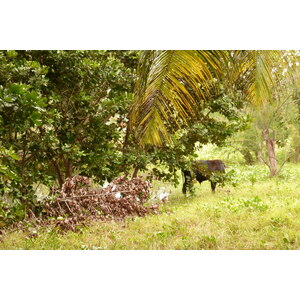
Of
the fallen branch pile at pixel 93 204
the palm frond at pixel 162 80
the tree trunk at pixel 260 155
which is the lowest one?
the fallen branch pile at pixel 93 204

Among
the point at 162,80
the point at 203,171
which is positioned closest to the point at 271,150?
the point at 203,171

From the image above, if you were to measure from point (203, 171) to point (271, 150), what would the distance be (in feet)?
3.66

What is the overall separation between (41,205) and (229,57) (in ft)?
8.76

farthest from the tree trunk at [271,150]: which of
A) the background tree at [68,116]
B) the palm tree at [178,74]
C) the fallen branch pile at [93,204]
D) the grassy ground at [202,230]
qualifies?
the background tree at [68,116]

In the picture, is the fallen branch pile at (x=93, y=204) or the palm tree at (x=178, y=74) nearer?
the palm tree at (x=178, y=74)

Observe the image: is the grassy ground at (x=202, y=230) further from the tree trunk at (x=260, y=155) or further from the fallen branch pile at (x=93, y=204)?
the tree trunk at (x=260, y=155)

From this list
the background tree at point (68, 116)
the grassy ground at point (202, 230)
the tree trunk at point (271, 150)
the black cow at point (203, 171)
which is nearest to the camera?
the grassy ground at point (202, 230)

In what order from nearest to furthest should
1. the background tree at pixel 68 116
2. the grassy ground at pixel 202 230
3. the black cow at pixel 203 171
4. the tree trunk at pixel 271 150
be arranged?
the grassy ground at pixel 202 230, the background tree at pixel 68 116, the tree trunk at pixel 271 150, the black cow at pixel 203 171

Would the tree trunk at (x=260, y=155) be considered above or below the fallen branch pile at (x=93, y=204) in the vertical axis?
above

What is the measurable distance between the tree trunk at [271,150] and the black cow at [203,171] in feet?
2.62

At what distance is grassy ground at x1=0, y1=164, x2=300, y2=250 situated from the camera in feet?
10.5

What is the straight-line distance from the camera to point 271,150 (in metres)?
4.86

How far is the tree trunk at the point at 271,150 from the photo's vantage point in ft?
15.8
